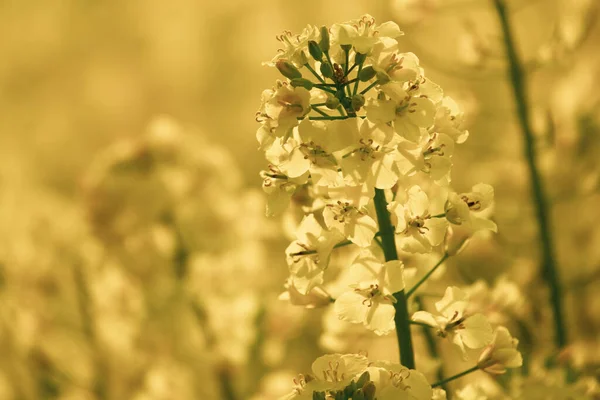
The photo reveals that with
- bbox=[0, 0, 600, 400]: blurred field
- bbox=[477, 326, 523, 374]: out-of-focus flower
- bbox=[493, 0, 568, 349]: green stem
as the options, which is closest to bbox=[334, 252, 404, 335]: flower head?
bbox=[477, 326, 523, 374]: out-of-focus flower

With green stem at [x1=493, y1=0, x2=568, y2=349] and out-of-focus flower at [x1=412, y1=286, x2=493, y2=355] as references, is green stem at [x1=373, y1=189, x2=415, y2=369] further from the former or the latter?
green stem at [x1=493, y1=0, x2=568, y2=349]

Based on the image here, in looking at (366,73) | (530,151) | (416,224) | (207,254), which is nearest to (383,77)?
(366,73)

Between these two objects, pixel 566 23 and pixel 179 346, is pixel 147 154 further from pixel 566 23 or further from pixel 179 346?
pixel 566 23

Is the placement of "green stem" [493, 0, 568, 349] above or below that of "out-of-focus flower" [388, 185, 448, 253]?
above

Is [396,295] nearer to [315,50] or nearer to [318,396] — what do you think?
[318,396]

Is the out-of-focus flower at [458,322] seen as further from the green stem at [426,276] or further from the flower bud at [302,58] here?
the flower bud at [302,58]

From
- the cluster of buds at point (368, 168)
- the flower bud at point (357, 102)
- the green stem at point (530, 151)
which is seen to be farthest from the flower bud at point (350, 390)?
the green stem at point (530, 151)
